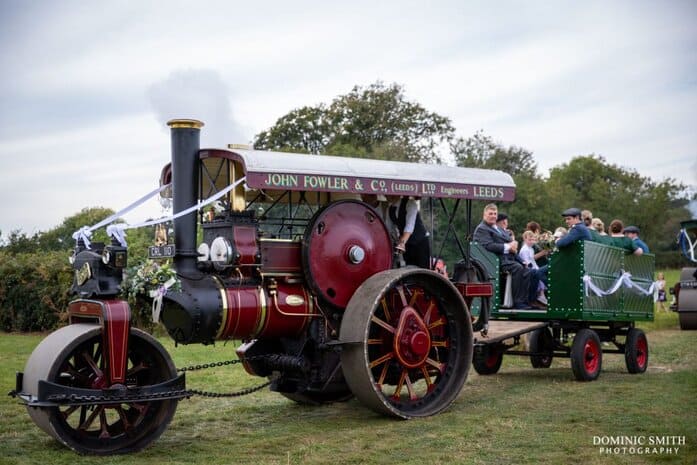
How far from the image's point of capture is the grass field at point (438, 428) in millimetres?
5883

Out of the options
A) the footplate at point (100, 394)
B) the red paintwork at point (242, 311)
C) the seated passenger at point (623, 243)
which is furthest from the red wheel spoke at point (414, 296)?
the seated passenger at point (623, 243)

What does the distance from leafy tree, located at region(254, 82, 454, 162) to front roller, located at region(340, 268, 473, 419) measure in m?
26.1

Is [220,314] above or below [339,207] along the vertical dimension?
below

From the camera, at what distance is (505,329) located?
930 centimetres

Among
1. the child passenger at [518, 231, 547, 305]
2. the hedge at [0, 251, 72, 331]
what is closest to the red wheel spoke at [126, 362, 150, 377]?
the child passenger at [518, 231, 547, 305]

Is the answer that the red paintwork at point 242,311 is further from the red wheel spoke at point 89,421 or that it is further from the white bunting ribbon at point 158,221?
the red wheel spoke at point 89,421

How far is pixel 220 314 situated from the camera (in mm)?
6707

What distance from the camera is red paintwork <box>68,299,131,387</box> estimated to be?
5980 mm

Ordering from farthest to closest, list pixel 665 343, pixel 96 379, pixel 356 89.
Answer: pixel 356 89 → pixel 665 343 → pixel 96 379

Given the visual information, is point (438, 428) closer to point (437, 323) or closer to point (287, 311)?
point (437, 323)

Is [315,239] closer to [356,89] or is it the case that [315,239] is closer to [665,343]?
[665,343]

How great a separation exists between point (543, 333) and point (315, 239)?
14.2 feet

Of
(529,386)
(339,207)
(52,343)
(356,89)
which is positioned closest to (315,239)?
(339,207)

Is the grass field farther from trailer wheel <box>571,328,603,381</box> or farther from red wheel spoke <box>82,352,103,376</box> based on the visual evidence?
red wheel spoke <box>82,352,103,376</box>
